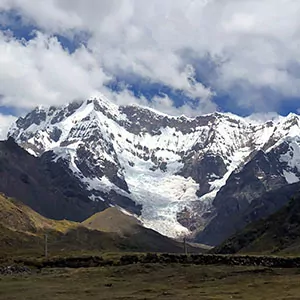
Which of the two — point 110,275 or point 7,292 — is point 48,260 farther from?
point 7,292

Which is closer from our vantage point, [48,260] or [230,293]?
[230,293]

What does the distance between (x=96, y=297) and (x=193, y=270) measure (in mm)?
34410

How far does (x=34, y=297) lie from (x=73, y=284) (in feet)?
57.6

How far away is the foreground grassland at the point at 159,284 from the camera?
68062 millimetres

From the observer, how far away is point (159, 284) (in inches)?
3278

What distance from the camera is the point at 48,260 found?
14012 cm

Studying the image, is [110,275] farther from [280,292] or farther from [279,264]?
[280,292]

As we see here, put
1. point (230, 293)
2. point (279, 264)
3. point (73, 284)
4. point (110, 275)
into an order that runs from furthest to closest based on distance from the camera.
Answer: point (279, 264), point (110, 275), point (73, 284), point (230, 293)

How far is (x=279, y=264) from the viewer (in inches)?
4363

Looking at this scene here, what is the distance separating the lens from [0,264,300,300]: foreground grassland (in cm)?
6806

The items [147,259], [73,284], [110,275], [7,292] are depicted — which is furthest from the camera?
[147,259]

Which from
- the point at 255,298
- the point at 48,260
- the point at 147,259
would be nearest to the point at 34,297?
the point at 255,298

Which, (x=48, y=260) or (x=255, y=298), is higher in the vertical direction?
(x=48, y=260)

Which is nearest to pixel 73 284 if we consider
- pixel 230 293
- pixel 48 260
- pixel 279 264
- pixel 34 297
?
pixel 34 297
